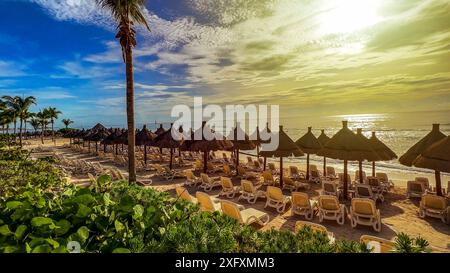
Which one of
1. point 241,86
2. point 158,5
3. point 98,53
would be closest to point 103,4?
point 98,53

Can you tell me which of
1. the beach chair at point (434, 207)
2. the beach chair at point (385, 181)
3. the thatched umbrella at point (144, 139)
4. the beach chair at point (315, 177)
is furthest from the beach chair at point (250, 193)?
the thatched umbrella at point (144, 139)

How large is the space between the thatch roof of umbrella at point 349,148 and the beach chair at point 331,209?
2455mm

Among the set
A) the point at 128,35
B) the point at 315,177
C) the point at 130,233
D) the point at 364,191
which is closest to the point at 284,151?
the point at 315,177

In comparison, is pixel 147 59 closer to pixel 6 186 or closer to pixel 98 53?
pixel 98 53

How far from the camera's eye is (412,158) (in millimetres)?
8930

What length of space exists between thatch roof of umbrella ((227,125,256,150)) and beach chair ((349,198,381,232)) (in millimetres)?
8623

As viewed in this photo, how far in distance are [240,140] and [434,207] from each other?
9.65 meters

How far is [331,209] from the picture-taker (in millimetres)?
7223

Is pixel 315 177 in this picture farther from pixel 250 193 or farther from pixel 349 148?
pixel 250 193

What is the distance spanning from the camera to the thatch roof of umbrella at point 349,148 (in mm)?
8914

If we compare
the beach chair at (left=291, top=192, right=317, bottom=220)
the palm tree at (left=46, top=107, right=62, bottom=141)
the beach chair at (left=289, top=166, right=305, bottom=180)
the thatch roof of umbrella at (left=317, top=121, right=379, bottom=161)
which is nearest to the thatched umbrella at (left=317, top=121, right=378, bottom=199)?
the thatch roof of umbrella at (left=317, top=121, right=379, bottom=161)

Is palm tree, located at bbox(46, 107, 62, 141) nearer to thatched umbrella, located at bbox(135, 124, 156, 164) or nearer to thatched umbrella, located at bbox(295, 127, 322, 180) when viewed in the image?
thatched umbrella, located at bbox(135, 124, 156, 164)

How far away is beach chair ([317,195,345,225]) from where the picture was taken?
7125 millimetres

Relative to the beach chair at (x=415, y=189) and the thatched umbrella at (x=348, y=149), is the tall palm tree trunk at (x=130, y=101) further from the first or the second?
the beach chair at (x=415, y=189)
